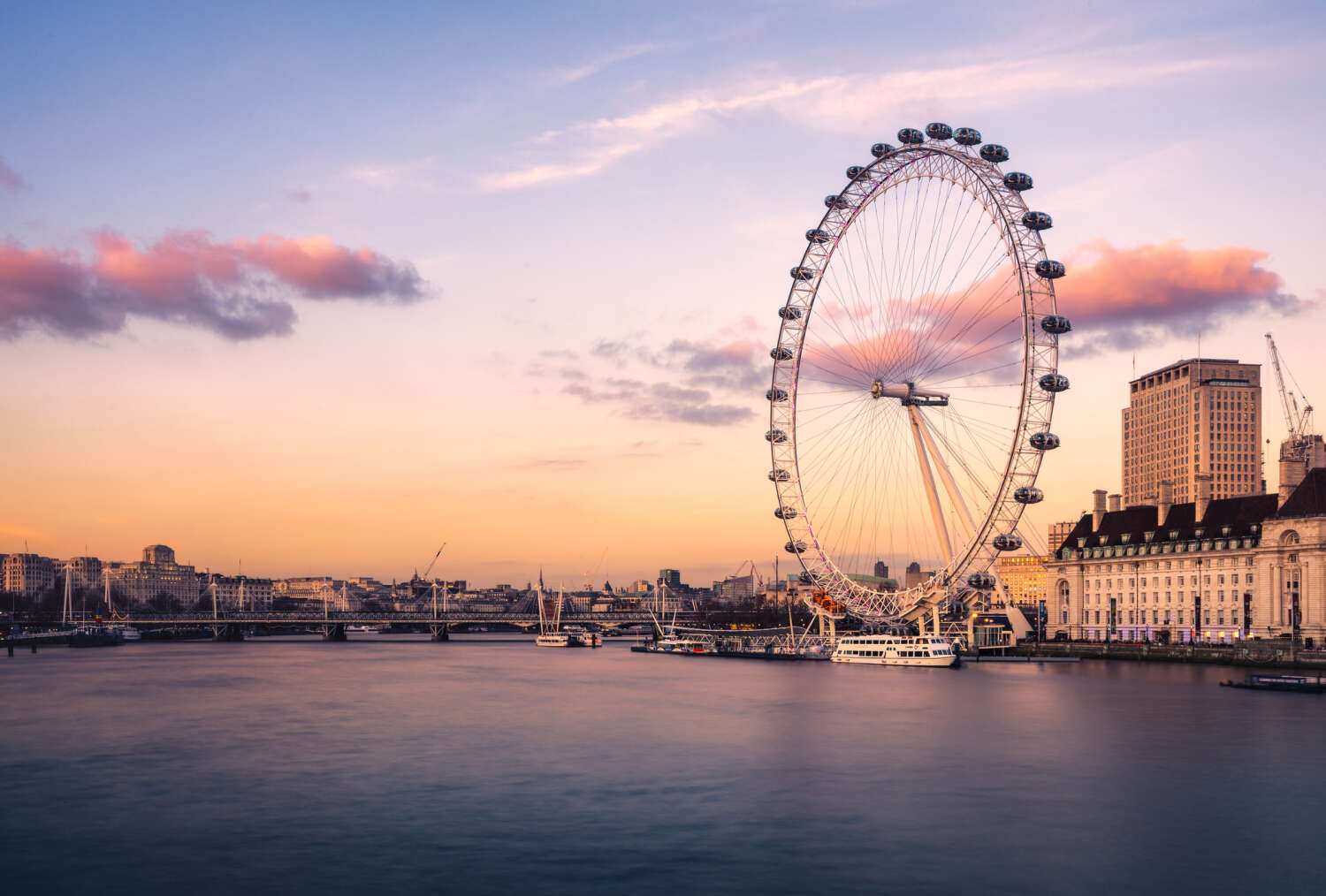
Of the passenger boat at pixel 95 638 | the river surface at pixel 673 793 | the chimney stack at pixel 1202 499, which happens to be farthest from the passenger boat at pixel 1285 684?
the passenger boat at pixel 95 638

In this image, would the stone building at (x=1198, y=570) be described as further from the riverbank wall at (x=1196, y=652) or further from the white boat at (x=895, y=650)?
the white boat at (x=895, y=650)

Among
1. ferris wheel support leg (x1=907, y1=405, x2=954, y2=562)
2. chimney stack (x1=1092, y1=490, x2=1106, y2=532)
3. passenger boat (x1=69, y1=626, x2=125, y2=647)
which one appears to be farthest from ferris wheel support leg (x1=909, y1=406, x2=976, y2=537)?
passenger boat (x1=69, y1=626, x2=125, y2=647)

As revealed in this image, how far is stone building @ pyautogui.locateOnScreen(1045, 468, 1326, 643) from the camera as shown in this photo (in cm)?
10675

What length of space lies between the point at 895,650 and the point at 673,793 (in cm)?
7244

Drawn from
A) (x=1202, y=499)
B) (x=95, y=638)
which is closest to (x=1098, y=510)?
(x=1202, y=499)

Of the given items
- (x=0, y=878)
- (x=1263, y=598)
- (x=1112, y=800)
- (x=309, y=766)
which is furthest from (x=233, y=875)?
(x=1263, y=598)

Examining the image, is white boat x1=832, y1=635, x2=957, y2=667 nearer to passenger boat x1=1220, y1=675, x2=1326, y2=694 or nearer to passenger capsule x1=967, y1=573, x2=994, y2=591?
passenger capsule x1=967, y1=573, x2=994, y2=591

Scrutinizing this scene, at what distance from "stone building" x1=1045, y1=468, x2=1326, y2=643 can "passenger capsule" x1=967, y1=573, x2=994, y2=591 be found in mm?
32425

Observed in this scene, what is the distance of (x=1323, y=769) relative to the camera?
45.7m

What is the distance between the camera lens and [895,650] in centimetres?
11200

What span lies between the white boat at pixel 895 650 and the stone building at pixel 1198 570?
91.3 ft

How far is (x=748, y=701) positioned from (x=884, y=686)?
13.7 m

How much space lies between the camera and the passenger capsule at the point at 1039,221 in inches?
3140

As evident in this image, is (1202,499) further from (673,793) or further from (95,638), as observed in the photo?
(95,638)
